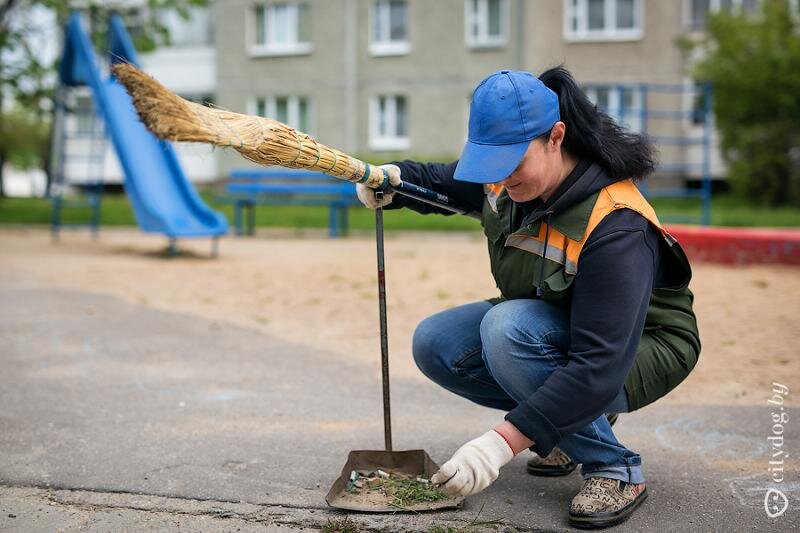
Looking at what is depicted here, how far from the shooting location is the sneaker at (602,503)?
2.64m

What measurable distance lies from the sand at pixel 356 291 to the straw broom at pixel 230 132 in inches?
81.8

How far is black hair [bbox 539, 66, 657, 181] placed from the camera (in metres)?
2.56

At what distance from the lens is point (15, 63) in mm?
14297

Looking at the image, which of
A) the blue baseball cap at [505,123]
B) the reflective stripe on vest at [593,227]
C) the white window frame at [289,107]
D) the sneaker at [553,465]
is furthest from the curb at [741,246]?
the white window frame at [289,107]

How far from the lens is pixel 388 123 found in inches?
942

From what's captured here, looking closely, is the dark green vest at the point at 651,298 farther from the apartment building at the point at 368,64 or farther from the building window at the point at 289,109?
the building window at the point at 289,109

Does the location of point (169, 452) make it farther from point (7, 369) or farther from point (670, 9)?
point (670, 9)

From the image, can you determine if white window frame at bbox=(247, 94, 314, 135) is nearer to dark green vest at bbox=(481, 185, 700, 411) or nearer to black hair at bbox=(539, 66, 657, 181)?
dark green vest at bbox=(481, 185, 700, 411)

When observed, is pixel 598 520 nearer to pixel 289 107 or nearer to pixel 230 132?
pixel 230 132

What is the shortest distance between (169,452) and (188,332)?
2429mm

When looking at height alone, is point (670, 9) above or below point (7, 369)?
above

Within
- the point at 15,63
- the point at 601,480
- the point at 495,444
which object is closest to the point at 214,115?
the point at 495,444

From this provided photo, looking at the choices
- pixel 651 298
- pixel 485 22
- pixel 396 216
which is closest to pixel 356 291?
pixel 651 298

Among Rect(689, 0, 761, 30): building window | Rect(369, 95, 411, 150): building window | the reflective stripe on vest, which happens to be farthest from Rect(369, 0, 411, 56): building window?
the reflective stripe on vest
